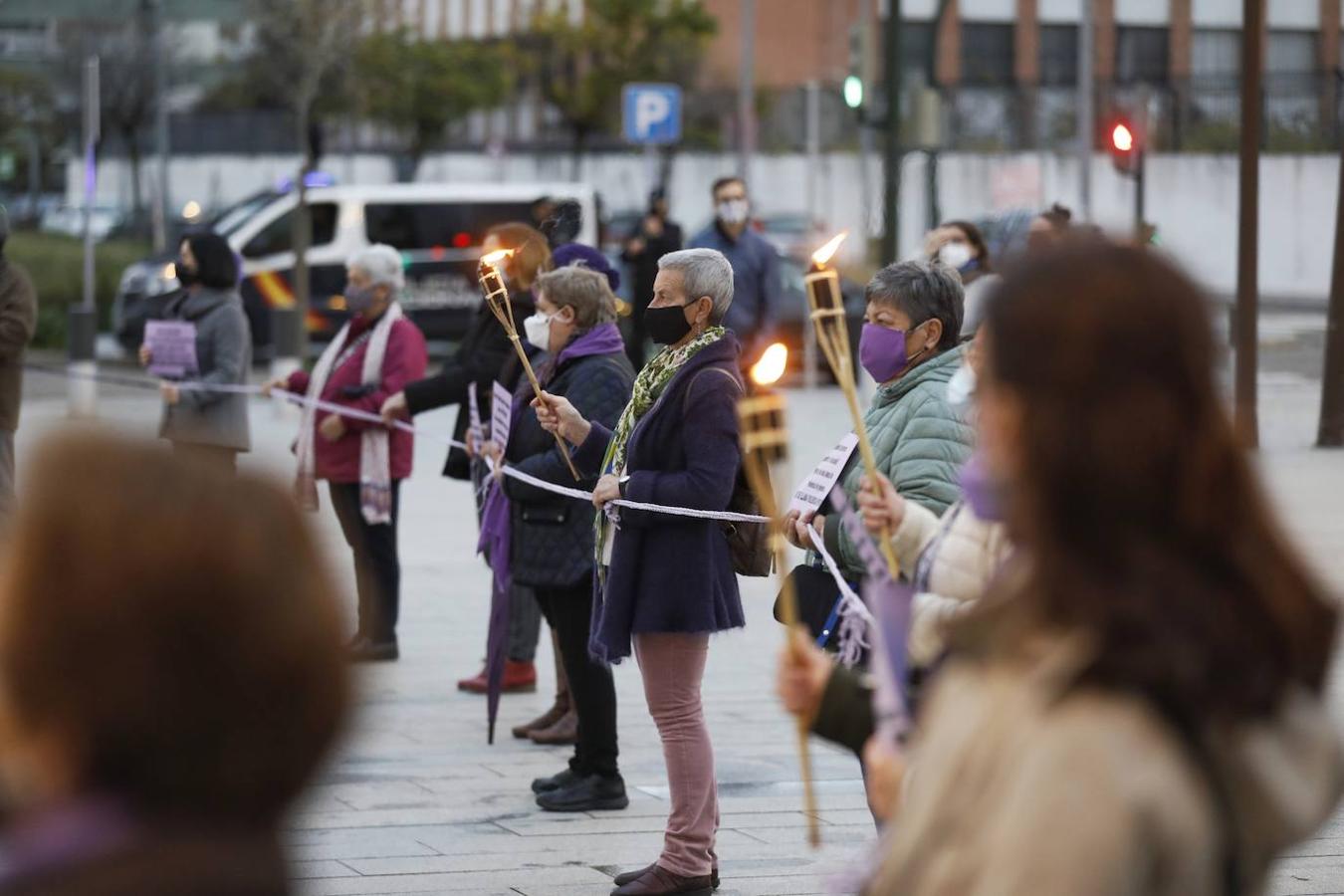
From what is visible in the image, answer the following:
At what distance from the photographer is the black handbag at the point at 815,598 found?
5.18 m

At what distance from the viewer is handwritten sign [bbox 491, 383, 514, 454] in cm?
748

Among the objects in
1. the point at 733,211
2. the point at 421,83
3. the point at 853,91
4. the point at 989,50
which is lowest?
the point at 733,211

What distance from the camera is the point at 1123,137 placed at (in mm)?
19891

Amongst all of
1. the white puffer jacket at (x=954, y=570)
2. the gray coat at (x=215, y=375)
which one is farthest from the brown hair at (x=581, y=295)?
the white puffer jacket at (x=954, y=570)

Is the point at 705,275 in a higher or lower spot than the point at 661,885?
higher

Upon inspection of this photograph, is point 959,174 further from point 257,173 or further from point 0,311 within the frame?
point 0,311

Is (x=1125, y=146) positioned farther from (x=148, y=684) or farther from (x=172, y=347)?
(x=148, y=684)

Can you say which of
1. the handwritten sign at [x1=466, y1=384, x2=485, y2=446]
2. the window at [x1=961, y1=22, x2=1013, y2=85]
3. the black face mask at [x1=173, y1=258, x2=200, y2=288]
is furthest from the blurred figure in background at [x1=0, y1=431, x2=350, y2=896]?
the window at [x1=961, y1=22, x2=1013, y2=85]

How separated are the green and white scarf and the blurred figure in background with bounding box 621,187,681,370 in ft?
29.4

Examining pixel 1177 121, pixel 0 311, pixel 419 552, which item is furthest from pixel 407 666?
pixel 1177 121

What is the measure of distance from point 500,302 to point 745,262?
7173 millimetres

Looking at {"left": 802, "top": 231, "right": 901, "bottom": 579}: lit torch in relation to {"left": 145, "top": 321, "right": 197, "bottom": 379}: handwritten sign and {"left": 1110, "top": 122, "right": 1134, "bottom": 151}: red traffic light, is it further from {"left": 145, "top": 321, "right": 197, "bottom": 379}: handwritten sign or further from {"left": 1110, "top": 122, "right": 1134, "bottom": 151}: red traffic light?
{"left": 1110, "top": 122, "right": 1134, "bottom": 151}: red traffic light

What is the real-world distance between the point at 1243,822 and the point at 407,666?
756 cm

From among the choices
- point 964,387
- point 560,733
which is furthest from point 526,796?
point 964,387
